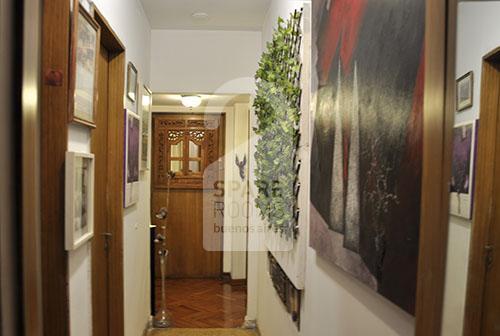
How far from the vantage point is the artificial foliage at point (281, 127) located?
6.21 ft

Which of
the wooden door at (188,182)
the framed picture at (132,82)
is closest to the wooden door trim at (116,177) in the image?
the framed picture at (132,82)

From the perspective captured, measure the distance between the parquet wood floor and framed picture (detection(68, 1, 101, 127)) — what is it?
9.10 feet

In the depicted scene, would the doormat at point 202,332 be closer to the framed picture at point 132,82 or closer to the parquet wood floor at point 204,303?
the parquet wood floor at point 204,303

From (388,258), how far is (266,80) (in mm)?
1730

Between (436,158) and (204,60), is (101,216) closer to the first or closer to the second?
(204,60)

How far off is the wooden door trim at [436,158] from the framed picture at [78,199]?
95 centimetres

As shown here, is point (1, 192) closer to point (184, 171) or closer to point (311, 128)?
point (311, 128)

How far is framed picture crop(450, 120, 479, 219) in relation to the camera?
0.42 meters

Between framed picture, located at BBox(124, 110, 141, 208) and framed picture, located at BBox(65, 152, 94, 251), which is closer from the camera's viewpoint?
framed picture, located at BBox(65, 152, 94, 251)

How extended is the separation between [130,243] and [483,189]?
8.49 feet

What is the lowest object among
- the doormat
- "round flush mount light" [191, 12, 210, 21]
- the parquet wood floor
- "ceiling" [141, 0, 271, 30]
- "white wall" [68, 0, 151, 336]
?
the parquet wood floor

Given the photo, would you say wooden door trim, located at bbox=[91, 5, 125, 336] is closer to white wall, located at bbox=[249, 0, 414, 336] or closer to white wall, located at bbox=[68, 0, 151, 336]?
white wall, located at bbox=[68, 0, 151, 336]

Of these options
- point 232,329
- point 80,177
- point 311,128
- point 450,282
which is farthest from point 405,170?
point 232,329

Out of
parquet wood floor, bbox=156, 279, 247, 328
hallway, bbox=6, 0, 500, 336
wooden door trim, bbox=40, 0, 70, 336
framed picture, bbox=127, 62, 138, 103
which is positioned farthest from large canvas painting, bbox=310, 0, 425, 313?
parquet wood floor, bbox=156, 279, 247, 328
